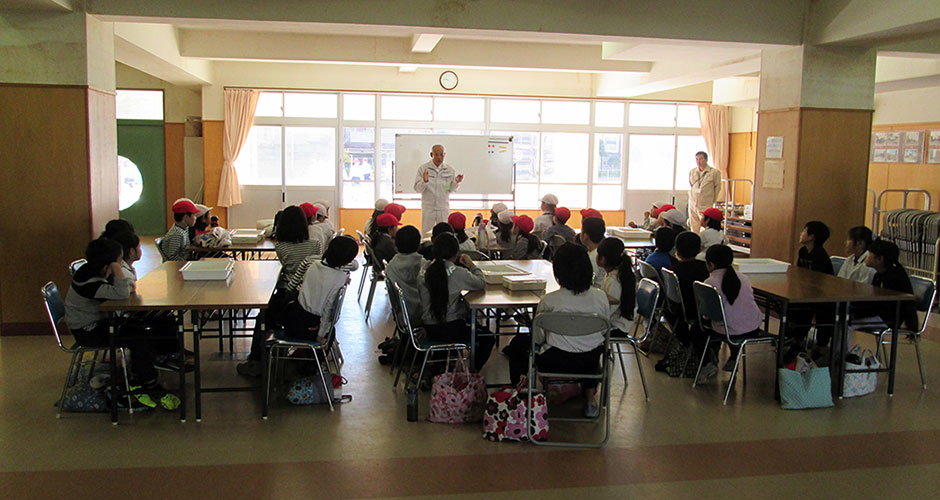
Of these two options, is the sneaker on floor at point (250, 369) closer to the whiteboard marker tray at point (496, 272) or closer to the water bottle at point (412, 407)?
the water bottle at point (412, 407)

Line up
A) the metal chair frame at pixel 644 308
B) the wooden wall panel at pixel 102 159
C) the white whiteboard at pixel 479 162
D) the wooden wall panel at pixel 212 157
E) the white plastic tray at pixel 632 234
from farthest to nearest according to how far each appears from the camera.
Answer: the wooden wall panel at pixel 212 157, the white whiteboard at pixel 479 162, the white plastic tray at pixel 632 234, the wooden wall panel at pixel 102 159, the metal chair frame at pixel 644 308

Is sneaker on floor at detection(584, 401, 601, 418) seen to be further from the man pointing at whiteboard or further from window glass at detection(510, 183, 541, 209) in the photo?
window glass at detection(510, 183, 541, 209)

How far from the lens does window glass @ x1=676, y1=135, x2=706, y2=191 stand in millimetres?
12812

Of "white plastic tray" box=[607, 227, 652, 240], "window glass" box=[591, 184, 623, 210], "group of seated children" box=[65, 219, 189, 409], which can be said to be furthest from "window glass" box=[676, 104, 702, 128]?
"group of seated children" box=[65, 219, 189, 409]

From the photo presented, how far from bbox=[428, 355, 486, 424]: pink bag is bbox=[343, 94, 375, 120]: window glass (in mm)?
8483

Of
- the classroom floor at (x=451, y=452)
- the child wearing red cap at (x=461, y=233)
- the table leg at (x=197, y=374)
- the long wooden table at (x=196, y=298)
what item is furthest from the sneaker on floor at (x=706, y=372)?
the table leg at (x=197, y=374)

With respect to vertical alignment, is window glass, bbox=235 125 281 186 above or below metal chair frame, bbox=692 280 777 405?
above

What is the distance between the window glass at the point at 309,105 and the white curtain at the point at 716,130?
638 cm

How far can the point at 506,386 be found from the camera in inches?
166

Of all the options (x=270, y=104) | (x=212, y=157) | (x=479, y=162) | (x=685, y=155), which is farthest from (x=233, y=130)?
(x=685, y=155)

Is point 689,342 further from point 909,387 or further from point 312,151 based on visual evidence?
point 312,151

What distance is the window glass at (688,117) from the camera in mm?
12750

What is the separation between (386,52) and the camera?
9.88 metres

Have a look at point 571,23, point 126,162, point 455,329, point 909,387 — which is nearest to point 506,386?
point 455,329
